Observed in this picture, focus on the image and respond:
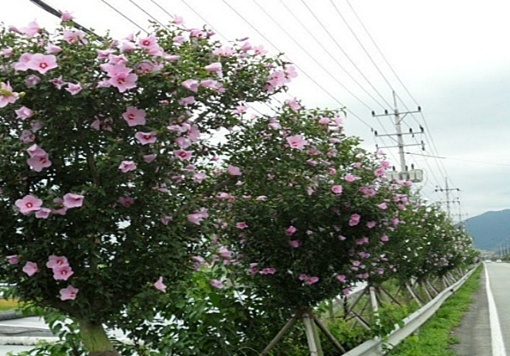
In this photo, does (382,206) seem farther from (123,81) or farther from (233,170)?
(123,81)

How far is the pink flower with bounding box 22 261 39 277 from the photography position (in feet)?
11.6

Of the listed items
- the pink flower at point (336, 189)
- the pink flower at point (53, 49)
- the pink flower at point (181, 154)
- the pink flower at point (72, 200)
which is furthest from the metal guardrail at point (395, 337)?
the pink flower at point (53, 49)

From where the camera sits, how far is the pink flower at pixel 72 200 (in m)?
3.41

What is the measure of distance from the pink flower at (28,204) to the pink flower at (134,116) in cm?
66

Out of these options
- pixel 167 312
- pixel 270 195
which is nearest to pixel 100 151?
pixel 167 312

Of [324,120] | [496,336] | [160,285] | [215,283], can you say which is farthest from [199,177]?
[496,336]

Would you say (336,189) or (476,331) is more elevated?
(336,189)

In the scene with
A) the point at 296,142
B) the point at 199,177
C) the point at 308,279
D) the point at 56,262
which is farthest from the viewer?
the point at 308,279

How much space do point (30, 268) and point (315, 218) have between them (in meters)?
3.76

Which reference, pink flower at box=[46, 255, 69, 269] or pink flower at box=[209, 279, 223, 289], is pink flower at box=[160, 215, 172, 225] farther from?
pink flower at box=[209, 279, 223, 289]

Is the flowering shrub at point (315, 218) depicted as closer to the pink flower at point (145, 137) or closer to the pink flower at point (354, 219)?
the pink flower at point (354, 219)

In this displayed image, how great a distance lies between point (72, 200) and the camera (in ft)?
11.3

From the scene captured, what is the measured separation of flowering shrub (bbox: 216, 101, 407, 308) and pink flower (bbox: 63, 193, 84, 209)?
2088 millimetres

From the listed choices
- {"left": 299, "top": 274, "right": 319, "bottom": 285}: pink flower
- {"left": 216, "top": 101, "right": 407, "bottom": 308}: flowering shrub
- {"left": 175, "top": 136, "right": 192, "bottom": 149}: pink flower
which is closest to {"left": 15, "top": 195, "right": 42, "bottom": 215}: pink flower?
{"left": 175, "top": 136, "right": 192, "bottom": 149}: pink flower
